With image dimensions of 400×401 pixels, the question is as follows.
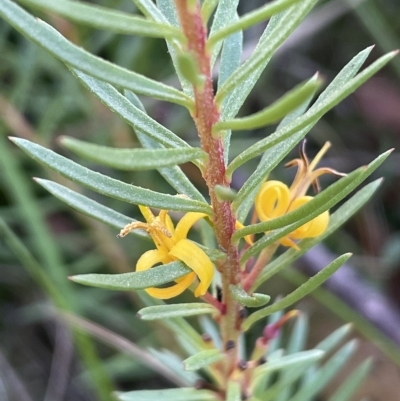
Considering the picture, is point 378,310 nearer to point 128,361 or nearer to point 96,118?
point 128,361

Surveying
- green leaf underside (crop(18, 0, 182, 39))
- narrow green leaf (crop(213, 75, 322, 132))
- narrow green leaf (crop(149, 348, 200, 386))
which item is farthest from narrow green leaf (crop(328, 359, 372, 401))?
green leaf underside (crop(18, 0, 182, 39))

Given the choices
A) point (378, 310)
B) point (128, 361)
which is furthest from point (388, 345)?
point (128, 361)

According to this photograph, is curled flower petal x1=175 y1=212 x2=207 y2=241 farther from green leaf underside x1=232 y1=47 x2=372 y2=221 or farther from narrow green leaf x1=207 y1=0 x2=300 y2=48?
narrow green leaf x1=207 y1=0 x2=300 y2=48

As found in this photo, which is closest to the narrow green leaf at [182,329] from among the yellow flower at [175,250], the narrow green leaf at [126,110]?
the yellow flower at [175,250]

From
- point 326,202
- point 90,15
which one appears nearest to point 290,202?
point 326,202

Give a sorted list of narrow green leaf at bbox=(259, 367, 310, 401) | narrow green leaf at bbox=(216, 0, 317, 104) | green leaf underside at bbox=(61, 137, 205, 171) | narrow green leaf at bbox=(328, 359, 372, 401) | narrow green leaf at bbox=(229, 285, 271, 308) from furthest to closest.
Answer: narrow green leaf at bbox=(328, 359, 372, 401) < narrow green leaf at bbox=(259, 367, 310, 401) < narrow green leaf at bbox=(229, 285, 271, 308) < narrow green leaf at bbox=(216, 0, 317, 104) < green leaf underside at bbox=(61, 137, 205, 171)

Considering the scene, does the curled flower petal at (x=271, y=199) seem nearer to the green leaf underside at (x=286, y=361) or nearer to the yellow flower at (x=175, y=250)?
the yellow flower at (x=175, y=250)
